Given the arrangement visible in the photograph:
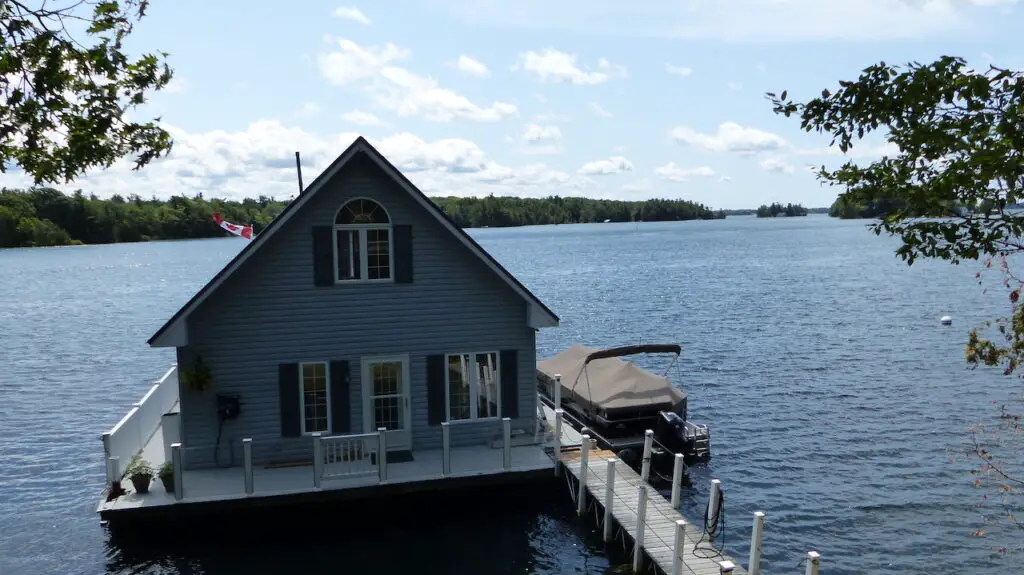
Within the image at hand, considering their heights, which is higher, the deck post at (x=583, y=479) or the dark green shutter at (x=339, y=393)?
the dark green shutter at (x=339, y=393)

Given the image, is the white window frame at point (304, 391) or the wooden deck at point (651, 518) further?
the white window frame at point (304, 391)

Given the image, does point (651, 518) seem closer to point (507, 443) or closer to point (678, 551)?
point (678, 551)

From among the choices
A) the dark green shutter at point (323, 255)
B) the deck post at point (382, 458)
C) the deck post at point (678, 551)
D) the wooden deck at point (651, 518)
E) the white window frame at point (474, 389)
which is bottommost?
the wooden deck at point (651, 518)

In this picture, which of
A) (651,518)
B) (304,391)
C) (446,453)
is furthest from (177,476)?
(651,518)

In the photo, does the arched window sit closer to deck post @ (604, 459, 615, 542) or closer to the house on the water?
the house on the water

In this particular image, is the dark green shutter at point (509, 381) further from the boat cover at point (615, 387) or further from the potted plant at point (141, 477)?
the potted plant at point (141, 477)

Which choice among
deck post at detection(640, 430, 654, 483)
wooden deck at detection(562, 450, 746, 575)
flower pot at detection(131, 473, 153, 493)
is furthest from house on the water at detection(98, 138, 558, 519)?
deck post at detection(640, 430, 654, 483)

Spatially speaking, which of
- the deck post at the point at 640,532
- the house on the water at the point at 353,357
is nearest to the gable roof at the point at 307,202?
the house on the water at the point at 353,357

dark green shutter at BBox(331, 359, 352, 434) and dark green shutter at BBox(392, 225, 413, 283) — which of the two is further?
dark green shutter at BBox(392, 225, 413, 283)
